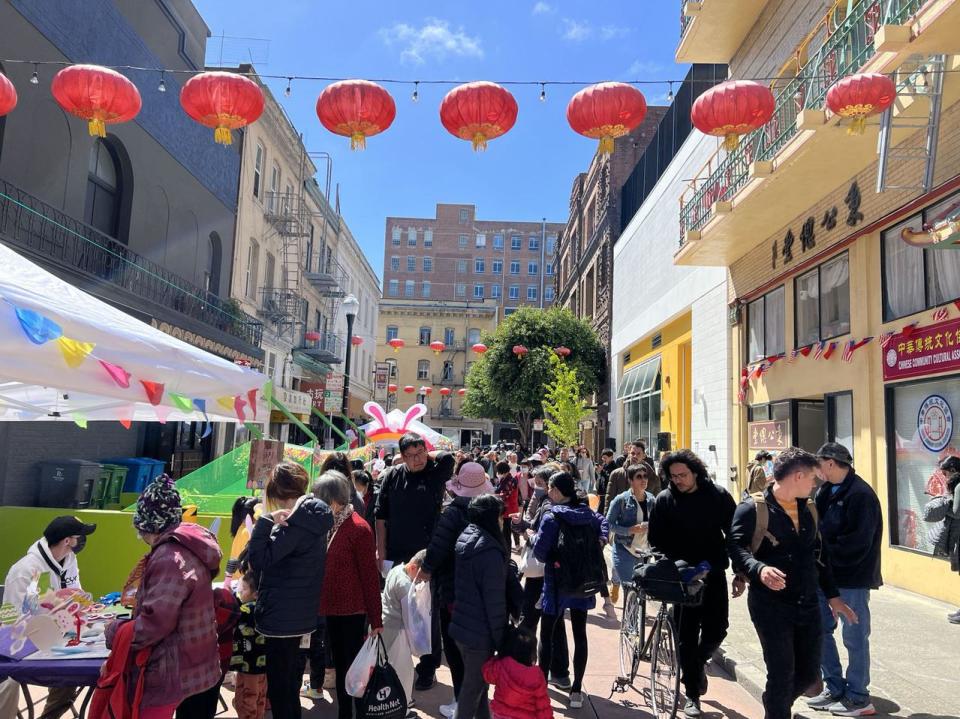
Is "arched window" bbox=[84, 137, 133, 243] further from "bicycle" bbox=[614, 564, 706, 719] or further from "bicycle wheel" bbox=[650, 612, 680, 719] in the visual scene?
"bicycle wheel" bbox=[650, 612, 680, 719]

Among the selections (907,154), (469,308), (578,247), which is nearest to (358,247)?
(578,247)

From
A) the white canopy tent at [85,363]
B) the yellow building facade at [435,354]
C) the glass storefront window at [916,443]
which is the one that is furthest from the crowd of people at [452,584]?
the yellow building facade at [435,354]

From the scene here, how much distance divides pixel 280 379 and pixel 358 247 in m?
18.0

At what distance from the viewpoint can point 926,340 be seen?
909 centimetres

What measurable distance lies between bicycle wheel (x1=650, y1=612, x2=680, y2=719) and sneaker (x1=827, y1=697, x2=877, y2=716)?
1.16 m

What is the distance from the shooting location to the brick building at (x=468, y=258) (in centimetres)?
7556

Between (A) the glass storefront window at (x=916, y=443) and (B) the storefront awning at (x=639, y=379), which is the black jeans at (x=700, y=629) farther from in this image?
(B) the storefront awning at (x=639, y=379)

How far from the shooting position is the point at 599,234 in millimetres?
34562

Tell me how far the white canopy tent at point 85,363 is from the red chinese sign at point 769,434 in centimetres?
1020

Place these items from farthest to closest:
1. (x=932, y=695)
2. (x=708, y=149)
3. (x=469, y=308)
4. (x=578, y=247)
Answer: (x=469, y=308)
(x=578, y=247)
(x=708, y=149)
(x=932, y=695)

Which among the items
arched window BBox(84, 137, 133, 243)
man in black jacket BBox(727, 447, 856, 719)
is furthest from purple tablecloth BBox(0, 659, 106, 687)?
arched window BBox(84, 137, 133, 243)

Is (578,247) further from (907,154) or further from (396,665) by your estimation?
(396,665)

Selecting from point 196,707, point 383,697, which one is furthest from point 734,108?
point 196,707

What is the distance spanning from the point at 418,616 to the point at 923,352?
7.70m
